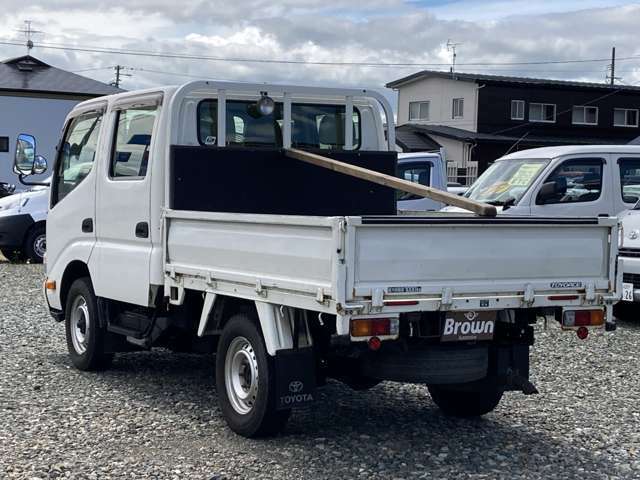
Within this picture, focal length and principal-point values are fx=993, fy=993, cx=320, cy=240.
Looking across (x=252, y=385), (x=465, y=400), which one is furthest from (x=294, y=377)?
(x=465, y=400)

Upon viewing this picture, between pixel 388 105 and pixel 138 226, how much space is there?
236 cm

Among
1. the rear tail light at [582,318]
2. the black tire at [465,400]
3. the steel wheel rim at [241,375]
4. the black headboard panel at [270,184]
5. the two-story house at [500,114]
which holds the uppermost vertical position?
the two-story house at [500,114]

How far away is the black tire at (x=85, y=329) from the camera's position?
824 cm

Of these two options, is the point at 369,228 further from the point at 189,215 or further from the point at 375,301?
the point at 189,215

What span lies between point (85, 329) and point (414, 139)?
4016 cm

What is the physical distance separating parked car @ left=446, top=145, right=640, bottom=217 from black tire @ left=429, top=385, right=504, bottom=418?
561cm

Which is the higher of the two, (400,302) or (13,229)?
(400,302)

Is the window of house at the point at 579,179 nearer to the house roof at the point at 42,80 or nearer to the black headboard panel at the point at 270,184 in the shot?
the black headboard panel at the point at 270,184

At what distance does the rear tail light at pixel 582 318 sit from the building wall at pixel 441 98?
43.0 metres

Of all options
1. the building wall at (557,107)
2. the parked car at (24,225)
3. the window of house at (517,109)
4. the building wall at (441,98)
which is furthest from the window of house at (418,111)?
the parked car at (24,225)

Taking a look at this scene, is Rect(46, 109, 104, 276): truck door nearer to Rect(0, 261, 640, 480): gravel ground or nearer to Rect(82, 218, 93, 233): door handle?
Rect(82, 218, 93, 233): door handle

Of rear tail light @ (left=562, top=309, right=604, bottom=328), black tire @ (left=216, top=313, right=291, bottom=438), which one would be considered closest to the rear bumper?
black tire @ (left=216, top=313, right=291, bottom=438)

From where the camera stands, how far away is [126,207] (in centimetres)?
766

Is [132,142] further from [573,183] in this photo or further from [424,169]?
[424,169]
